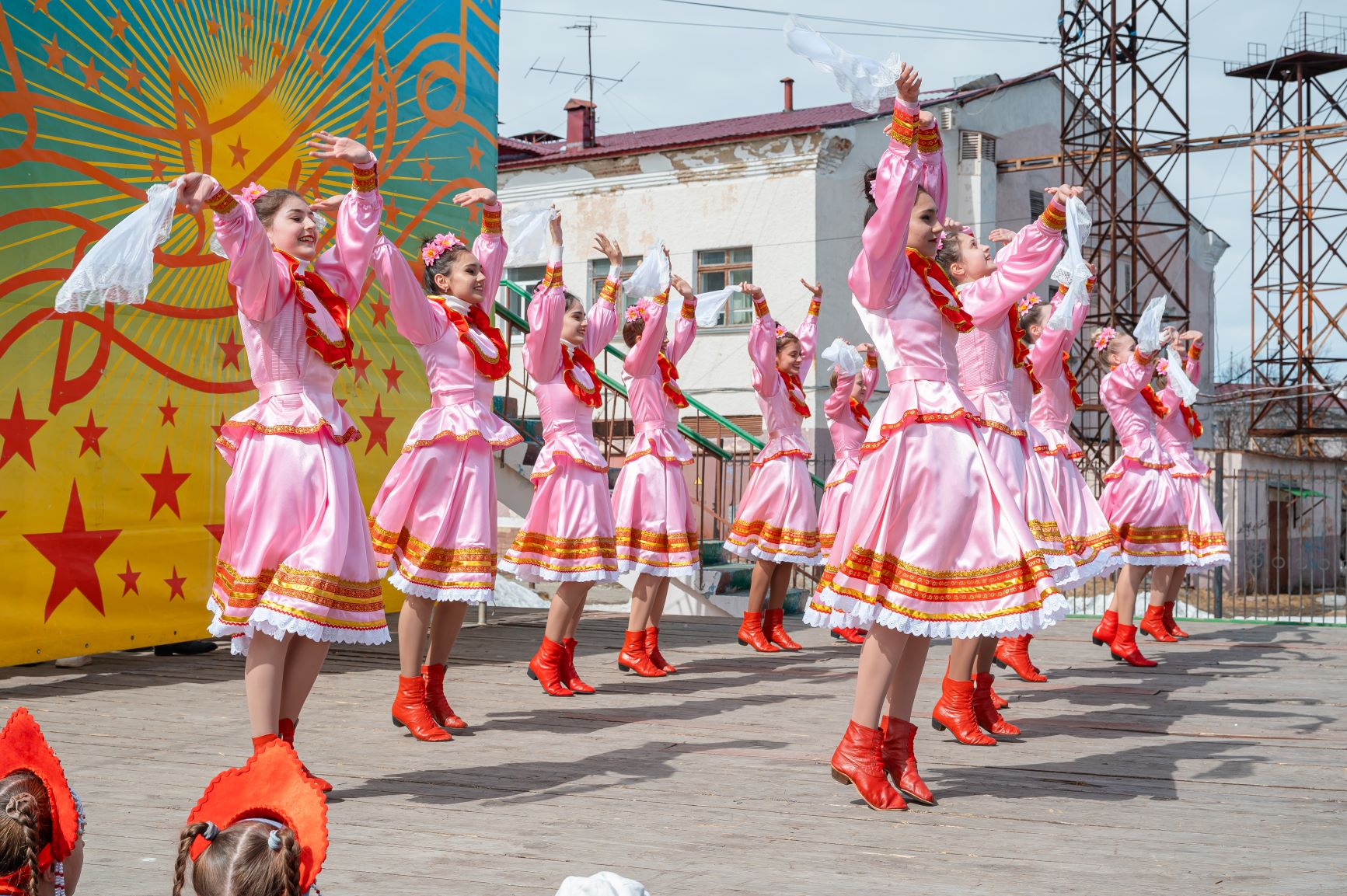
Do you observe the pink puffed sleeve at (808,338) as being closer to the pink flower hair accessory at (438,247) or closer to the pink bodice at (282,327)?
the pink flower hair accessory at (438,247)

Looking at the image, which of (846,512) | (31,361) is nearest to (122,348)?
(31,361)

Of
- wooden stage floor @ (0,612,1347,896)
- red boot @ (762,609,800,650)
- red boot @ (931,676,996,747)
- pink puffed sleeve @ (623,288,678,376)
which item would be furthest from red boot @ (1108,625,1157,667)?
pink puffed sleeve @ (623,288,678,376)

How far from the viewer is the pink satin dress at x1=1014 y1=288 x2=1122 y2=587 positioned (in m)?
6.37

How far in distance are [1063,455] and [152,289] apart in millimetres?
4492

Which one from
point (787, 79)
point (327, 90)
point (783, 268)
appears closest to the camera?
point (327, 90)

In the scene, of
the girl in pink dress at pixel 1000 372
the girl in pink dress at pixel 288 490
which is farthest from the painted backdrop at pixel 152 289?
the girl in pink dress at pixel 1000 372

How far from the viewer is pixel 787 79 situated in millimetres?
23719

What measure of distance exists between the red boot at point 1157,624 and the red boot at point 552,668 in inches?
163

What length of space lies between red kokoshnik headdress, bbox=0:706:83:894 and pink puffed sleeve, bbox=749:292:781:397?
610 centimetres

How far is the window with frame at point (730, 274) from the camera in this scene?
2042 centimetres

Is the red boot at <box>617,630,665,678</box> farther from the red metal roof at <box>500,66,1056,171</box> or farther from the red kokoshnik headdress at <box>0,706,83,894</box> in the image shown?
the red metal roof at <box>500,66,1056,171</box>

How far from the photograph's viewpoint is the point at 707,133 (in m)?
22.7

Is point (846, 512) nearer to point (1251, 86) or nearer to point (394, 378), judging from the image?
point (394, 378)

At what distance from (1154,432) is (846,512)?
15.2 feet
